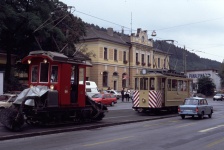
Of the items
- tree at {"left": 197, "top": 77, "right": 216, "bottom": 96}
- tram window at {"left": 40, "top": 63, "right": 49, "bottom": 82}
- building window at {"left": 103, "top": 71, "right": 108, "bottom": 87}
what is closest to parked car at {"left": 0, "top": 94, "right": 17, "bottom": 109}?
tram window at {"left": 40, "top": 63, "right": 49, "bottom": 82}

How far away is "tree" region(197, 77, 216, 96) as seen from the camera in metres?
93.8

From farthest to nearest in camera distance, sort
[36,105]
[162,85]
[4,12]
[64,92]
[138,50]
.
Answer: [138,50] < [4,12] < [162,85] < [64,92] < [36,105]

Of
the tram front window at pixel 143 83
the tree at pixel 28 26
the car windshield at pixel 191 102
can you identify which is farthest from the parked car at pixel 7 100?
the car windshield at pixel 191 102

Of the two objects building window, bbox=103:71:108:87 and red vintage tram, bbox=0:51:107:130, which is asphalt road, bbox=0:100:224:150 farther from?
building window, bbox=103:71:108:87

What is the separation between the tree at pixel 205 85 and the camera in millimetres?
93750

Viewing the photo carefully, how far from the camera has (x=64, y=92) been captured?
Answer: 19016 mm

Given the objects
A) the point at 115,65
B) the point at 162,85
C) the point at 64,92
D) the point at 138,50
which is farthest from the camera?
the point at 138,50

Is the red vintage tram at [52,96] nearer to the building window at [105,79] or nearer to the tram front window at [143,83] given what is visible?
the tram front window at [143,83]

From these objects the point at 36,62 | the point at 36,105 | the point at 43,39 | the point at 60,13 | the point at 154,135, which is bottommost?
the point at 154,135

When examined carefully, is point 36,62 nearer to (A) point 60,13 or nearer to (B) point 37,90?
(B) point 37,90

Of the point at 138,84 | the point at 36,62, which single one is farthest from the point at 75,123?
the point at 138,84

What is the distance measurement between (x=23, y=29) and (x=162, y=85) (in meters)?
18.0

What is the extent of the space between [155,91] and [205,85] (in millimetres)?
68289

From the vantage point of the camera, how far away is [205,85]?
93688mm
